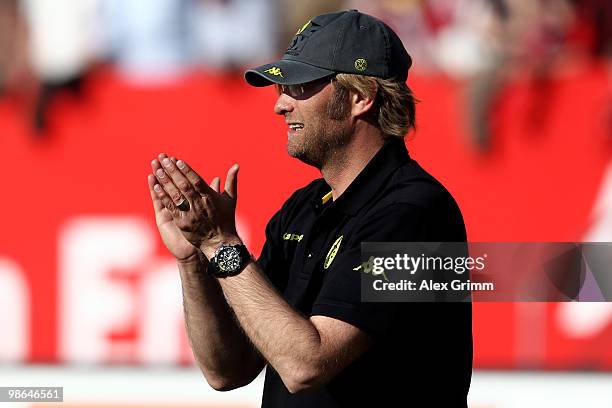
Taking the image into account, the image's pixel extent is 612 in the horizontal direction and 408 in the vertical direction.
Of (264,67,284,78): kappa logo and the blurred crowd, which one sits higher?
the blurred crowd

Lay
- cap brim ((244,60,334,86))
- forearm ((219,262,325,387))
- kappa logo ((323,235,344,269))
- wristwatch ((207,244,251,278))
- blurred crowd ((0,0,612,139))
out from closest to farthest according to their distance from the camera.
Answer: forearm ((219,262,325,387)) → wristwatch ((207,244,251,278)) → kappa logo ((323,235,344,269)) → cap brim ((244,60,334,86)) → blurred crowd ((0,0,612,139))

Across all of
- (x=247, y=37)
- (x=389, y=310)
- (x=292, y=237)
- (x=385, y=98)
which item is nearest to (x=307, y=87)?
(x=385, y=98)

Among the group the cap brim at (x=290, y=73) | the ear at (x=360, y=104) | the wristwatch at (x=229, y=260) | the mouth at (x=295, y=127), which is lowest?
the wristwatch at (x=229, y=260)

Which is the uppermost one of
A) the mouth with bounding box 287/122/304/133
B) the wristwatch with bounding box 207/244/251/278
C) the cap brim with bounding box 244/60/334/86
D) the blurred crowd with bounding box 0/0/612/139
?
the blurred crowd with bounding box 0/0/612/139

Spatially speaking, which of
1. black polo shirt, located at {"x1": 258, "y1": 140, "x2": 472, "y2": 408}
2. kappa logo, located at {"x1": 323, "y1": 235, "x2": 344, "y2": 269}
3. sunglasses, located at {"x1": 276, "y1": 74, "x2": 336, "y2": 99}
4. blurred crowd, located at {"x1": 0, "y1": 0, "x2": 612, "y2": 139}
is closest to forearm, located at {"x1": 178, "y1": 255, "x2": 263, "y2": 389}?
black polo shirt, located at {"x1": 258, "y1": 140, "x2": 472, "y2": 408}

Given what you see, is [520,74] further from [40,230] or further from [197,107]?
[40,230]

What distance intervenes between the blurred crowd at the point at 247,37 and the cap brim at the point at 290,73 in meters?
2.83

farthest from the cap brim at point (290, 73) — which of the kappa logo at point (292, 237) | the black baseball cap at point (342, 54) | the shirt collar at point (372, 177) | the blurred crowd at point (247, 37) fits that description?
the blurred crowd at point (247, 37)

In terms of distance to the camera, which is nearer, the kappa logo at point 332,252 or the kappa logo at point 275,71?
the kappa logo at point 332,252

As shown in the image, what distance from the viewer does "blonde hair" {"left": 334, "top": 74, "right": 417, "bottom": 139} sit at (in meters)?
2.41

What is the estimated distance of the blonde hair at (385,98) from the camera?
7.89 feet

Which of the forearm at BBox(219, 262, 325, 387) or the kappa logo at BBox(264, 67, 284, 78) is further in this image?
the kappa logo at BBox(264, 67, 284, 78)

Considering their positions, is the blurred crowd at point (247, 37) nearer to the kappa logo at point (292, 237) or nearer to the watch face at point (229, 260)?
the kappa logo at point (292, 237)

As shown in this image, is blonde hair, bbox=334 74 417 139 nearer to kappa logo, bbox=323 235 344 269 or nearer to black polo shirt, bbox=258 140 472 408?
black polo shirt, bbox=258 140 472 408
